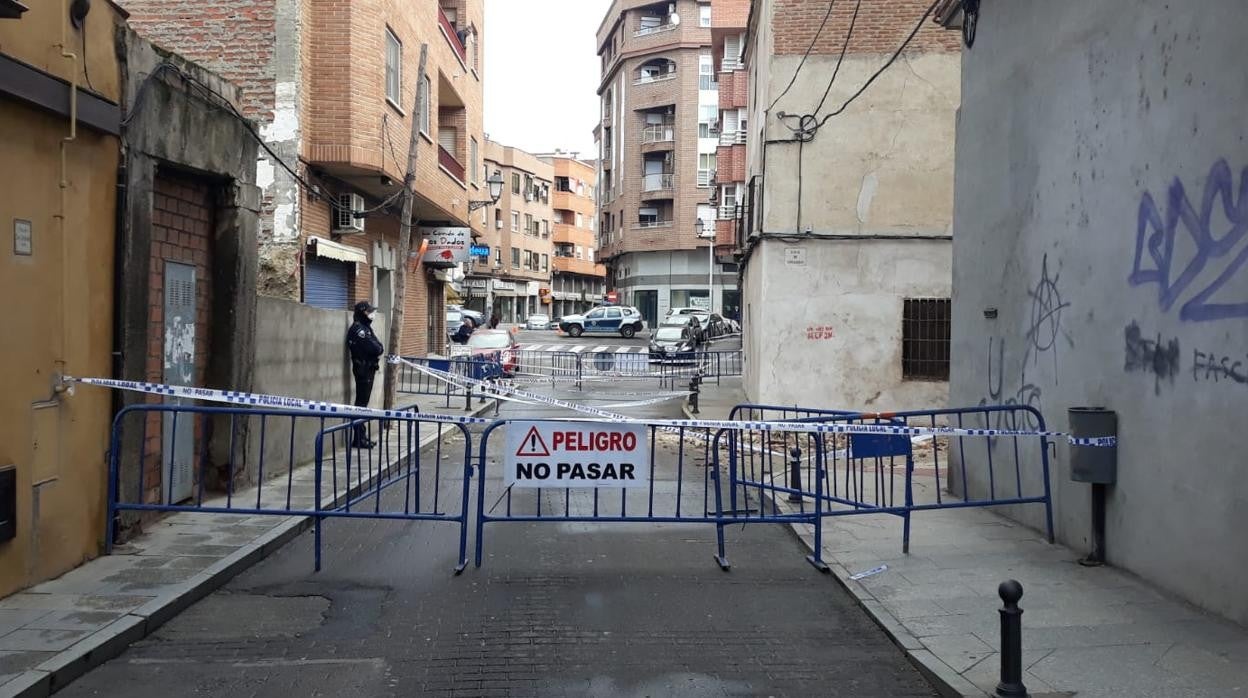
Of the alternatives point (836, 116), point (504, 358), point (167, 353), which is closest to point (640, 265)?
point (504, 358)

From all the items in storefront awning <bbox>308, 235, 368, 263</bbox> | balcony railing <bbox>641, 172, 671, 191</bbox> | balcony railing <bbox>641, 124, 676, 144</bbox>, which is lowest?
storefront awning <bbox>308, 235, 368, 263</bbox>

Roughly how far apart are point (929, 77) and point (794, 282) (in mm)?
4214

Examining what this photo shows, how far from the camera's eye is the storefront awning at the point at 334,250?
16.5m

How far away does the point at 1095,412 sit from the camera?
7008 millimetres

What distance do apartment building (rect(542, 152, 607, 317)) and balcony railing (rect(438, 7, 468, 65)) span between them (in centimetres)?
6003

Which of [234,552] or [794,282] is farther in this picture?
[794,282]

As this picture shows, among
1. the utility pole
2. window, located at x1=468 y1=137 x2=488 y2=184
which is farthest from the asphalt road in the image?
window, located at x1=468 y1=137 x2=488 y2=184

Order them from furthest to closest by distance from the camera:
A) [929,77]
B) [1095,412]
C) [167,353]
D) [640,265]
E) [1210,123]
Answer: [640,265], [929,77], [167,353], [1095,412], [1210,123]

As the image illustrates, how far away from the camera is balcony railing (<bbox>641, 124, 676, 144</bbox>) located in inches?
2450

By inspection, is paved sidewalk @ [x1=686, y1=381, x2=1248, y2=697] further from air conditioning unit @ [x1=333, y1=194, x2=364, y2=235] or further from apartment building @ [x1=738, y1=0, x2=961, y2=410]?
air conditioning unit @ [x1=333, y1=194, x2=364, y2=235]

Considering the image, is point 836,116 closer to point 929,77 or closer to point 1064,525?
point 929,77

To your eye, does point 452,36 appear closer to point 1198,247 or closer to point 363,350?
point 363,350

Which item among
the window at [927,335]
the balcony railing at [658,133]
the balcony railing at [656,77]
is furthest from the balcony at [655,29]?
the window at [927,335]

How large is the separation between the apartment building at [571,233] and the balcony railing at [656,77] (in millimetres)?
23733
